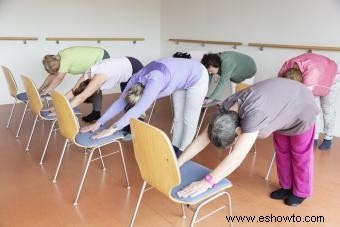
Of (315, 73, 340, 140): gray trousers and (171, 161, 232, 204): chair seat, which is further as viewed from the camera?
(315, 73, 340, 140): gray trousers

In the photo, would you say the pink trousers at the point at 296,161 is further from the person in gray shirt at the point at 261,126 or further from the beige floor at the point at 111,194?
the beige floor at the point at 111,194

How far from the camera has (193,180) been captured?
1676mm

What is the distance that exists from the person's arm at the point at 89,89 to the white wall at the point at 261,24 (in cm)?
263

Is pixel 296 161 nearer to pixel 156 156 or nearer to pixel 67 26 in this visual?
pixel 156 156

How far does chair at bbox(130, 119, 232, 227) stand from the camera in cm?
Answer: 144

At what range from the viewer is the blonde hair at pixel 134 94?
2096mm

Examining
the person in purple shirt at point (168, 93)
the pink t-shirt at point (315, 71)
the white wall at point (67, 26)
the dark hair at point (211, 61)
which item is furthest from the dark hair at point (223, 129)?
the white wall at point (67, 26)

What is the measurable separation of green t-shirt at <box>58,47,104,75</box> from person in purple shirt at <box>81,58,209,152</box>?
1.42 metres

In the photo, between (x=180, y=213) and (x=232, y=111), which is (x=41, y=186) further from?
(x=232, y=111)

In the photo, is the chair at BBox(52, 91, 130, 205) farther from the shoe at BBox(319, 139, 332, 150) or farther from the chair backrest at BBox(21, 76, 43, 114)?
the shoe at BBox(319, 139, 332, 150)

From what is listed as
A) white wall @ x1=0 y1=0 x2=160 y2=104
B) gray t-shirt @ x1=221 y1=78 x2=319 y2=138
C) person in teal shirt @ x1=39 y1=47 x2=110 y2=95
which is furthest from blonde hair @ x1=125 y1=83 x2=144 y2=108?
white wall @ x1=0 y1=0 x2=160 y2=104

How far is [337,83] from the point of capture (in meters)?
3.38

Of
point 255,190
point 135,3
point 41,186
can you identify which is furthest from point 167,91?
point 135,3

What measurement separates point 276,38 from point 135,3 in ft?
9.46
